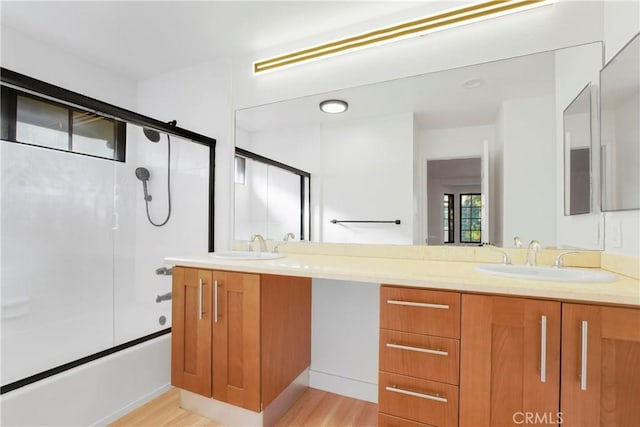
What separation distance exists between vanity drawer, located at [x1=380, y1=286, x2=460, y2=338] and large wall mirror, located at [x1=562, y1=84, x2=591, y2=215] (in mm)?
885

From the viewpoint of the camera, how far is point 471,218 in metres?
1.68

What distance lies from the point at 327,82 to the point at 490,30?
3.12 feet

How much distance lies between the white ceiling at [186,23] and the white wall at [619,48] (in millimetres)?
702

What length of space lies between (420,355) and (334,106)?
→ 154cm

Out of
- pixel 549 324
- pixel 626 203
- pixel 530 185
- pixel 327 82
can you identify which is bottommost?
pixel 549 324

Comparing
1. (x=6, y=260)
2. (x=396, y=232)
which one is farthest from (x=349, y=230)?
(x=6, y=260)

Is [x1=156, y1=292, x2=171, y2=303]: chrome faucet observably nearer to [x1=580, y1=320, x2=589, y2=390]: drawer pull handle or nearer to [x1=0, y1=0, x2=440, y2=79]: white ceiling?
[x1=0, y1=0, x2=440, y2=79]: white ceiling

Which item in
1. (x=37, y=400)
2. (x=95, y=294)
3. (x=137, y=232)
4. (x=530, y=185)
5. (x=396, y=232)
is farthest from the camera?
(x=137, y=232)

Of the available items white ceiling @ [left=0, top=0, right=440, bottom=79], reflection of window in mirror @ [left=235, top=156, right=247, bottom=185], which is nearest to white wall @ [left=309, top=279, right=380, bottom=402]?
reflection of window in mirror @ [left=235, top=156, right=247, bottom=185]

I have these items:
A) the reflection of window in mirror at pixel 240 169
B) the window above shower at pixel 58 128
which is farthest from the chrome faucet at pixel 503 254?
the window above shower at pixel 58 128

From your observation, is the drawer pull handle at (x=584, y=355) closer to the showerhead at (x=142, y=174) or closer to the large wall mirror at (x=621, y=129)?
the large wall mirror at (x=621, y=129)

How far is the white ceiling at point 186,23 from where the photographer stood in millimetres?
1793

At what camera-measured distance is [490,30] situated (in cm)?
163

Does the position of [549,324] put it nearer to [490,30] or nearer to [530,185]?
[530,185]
